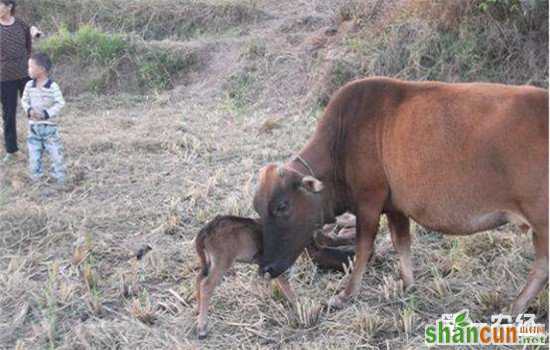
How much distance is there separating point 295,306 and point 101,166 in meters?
4.63

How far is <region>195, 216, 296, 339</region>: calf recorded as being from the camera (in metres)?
5.22

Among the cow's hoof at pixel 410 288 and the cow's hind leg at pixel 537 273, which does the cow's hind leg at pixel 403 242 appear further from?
the cow's hind leg at pixel 537 273

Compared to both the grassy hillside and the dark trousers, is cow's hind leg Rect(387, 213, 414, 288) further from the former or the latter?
the dark trousers

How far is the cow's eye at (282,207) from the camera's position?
5.27 meters

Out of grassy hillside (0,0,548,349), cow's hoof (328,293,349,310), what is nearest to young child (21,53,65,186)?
grassy hillside (0,0,548,349)

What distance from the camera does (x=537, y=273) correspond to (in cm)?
482

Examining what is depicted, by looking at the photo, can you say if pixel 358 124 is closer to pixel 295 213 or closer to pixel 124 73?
pixel 295 213

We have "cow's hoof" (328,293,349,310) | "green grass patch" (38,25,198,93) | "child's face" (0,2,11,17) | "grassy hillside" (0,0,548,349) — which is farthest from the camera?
"green grass patch" (38,25,198,93)

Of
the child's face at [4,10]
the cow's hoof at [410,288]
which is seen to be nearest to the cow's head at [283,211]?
the cow's hoof at [410,288]

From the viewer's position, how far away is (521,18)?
1043 centimetres

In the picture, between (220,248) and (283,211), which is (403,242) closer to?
(283,211)

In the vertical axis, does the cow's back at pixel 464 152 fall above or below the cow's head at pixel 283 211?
above

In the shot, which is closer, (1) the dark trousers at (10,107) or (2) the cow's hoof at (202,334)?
(2) the cow's hoof at (202,334)

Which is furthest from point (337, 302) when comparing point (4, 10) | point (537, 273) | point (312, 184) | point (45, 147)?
point (4, 10)
